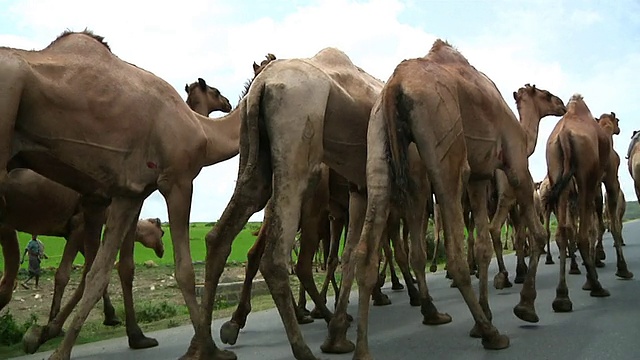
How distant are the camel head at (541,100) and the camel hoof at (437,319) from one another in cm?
A: 447

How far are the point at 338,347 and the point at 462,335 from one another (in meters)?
1.26

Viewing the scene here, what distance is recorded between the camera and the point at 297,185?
5.14 m

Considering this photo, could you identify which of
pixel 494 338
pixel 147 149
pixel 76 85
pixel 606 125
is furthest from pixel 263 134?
pixel 606 125

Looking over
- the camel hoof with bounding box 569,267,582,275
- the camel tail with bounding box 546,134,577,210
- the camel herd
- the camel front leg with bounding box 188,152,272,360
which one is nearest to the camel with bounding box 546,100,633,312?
the camel tail with bounding box 546,134,577,210

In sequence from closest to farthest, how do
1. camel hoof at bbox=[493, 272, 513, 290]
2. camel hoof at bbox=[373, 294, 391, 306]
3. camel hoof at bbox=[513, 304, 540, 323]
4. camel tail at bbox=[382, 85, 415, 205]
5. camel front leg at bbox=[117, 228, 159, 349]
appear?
camel tail at bbox=[382, 85, 415, 205] < camel hoof at bbox=[513, 304, 540, 323] < camel front leg at bbox=[117, 228, 159, 349] < camel hoof at bbox=[373, 294, 391, 306] < camel hoof at bbox=[493, 272, 513, 290]

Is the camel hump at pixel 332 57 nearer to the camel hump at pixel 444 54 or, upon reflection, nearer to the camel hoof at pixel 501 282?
the camel hump at pixel 444 54

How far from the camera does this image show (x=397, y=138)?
528cm

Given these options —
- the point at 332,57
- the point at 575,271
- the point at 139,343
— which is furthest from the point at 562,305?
the point at 139,343

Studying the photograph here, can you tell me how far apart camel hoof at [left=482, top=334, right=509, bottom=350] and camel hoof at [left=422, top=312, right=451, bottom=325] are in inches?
58.6

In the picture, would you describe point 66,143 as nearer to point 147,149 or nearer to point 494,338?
point 147,149

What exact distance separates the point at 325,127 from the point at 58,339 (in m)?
4.24

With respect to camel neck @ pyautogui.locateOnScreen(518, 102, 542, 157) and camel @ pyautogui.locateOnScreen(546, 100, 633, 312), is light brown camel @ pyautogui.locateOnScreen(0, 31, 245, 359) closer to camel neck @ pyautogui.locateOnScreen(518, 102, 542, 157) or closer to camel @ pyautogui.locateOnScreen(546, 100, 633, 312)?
camel @ pyautogui.locateOnScreen(546, 100, 633, 312)

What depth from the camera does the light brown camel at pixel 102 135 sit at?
4.97m

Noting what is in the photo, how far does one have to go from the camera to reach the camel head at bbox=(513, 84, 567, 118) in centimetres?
1004
